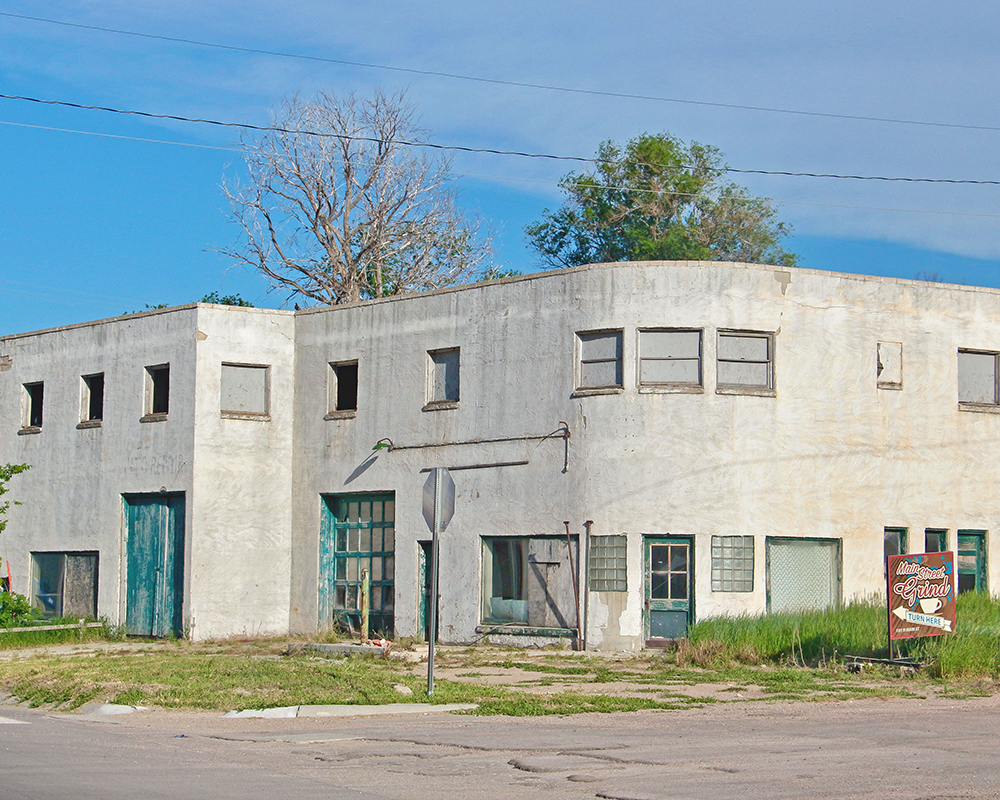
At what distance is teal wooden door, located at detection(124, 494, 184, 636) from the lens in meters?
25.2

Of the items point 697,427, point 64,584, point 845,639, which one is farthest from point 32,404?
point 845,639

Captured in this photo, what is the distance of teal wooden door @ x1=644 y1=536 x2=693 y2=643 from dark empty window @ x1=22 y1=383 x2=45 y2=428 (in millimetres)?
14901

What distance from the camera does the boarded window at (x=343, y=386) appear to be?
25.6 m

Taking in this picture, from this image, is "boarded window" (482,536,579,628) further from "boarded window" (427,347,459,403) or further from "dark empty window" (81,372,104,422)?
"dark empty window" (81,372,104,422)

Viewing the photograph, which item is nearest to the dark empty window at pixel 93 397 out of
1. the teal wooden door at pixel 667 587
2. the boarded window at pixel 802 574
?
the teal wooden door at pixel 667 587

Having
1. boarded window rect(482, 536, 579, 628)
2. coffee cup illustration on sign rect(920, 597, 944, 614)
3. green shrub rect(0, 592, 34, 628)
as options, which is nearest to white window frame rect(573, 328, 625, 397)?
boarded window rect(482, 536, 579, 628)

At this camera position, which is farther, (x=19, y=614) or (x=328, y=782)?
(x=19, y=614)

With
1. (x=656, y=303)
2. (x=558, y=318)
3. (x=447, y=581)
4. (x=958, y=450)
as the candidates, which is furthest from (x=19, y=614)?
(x=958, y=450)

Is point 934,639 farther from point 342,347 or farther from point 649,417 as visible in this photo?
point 342,347

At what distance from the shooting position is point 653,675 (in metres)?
17.8

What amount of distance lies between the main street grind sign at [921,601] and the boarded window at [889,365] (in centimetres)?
583

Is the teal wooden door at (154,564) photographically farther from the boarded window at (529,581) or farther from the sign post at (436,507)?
the sign post at (436,507)

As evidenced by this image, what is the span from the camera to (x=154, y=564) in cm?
2573

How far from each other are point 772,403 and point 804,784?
13204 mm
